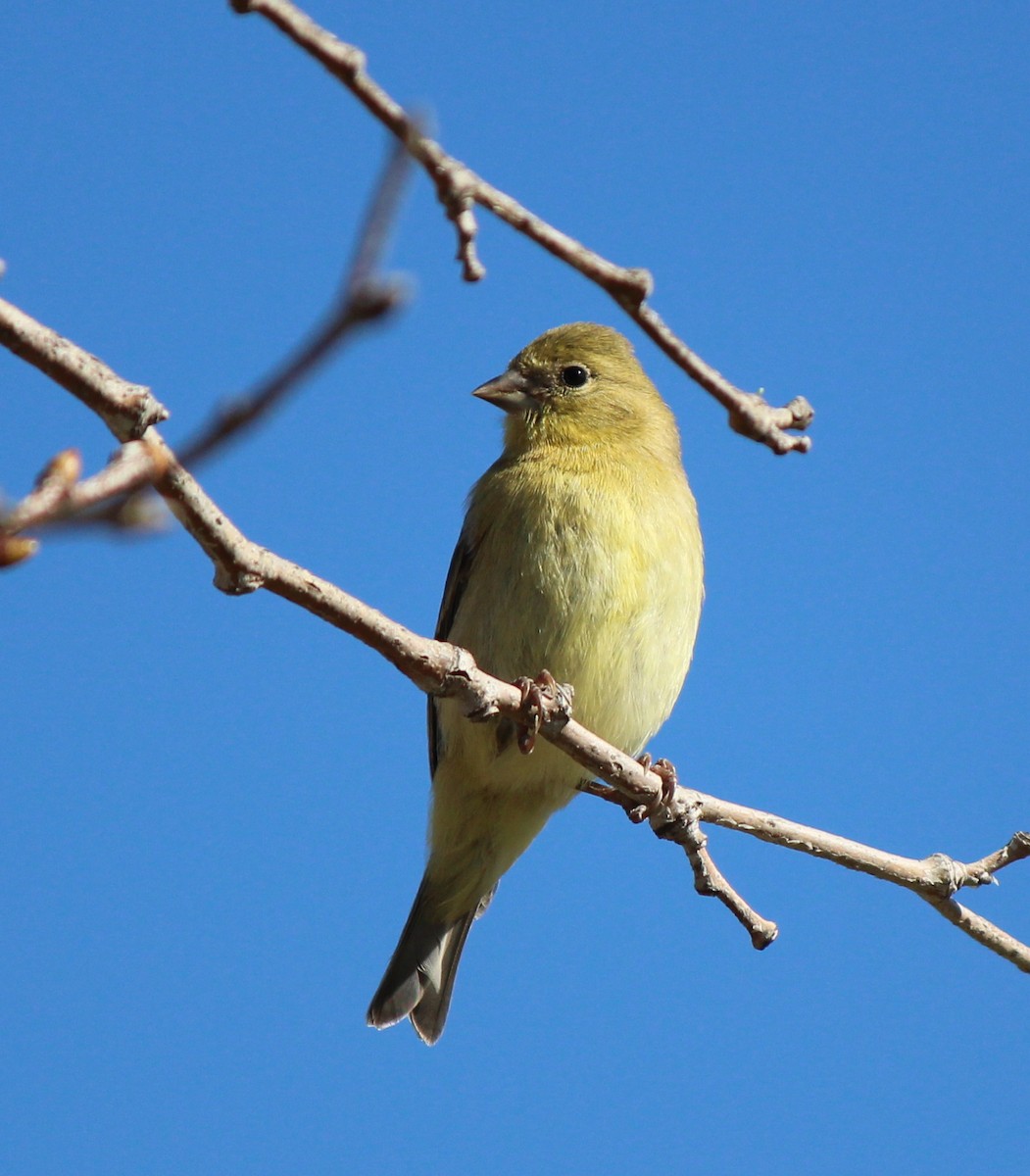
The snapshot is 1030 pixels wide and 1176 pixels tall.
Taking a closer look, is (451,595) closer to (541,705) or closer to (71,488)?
(541,705)

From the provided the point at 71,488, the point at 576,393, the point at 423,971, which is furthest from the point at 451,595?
the point at 71,488

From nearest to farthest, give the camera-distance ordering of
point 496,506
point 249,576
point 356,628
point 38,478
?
1. point 38,478
2. point 249,576
3. point 356,628
4. point 496,506

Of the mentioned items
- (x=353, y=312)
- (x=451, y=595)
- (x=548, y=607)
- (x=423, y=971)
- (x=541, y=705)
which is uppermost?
(x=451, y=595)

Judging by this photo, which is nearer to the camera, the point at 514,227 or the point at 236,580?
the point at 514,227

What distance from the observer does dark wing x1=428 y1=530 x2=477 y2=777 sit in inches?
232

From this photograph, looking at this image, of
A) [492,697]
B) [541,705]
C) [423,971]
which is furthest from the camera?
[423,971]

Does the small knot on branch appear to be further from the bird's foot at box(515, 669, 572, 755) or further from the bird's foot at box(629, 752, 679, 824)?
the bird's foot at box(629, 752, 679, 824)

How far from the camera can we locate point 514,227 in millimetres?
2090

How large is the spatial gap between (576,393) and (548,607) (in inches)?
62.3

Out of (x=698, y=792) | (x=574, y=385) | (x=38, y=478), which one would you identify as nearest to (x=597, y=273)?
(x=38, y=478)

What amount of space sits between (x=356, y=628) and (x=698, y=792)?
83.5 inches

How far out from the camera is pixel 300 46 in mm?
1949

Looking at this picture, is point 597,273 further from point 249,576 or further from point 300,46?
point 249,576

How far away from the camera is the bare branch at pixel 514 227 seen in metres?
1.93
